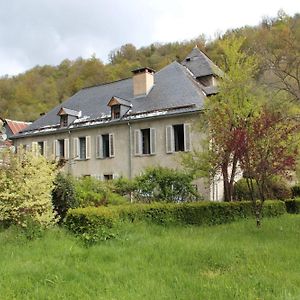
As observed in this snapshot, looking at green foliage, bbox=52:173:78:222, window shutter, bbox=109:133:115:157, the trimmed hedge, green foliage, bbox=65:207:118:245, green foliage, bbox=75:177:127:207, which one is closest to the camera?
green foliage, bbox=65:207:118:245

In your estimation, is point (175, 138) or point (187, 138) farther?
point (175, 138)

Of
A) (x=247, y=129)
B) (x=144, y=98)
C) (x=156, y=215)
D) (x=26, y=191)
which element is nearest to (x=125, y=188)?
(x=156, y=215)

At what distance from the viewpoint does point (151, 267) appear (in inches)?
256

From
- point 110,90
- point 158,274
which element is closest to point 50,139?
point 110,90

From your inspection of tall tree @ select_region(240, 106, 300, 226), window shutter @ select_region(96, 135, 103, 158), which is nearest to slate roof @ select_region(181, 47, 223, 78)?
window shutter @ select_region(96, 135, 103, 158)

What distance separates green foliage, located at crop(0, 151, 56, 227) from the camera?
9172mm

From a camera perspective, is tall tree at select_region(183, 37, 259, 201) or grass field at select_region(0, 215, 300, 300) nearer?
grass field at select_region(0, 215, 300, 300)

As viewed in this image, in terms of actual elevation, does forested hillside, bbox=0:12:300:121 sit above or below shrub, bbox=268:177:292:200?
above

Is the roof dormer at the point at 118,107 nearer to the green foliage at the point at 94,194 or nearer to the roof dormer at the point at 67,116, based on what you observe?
the roof dormer at the point at 67,116

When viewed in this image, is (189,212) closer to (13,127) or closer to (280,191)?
(280,191)

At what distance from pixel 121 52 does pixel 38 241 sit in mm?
40203

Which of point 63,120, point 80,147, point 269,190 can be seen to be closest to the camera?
point 269,190

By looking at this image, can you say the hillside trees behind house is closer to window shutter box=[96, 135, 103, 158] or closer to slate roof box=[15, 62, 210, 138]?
slate roof box=[15, 62, 210, 138]

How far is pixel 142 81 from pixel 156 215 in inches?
629
